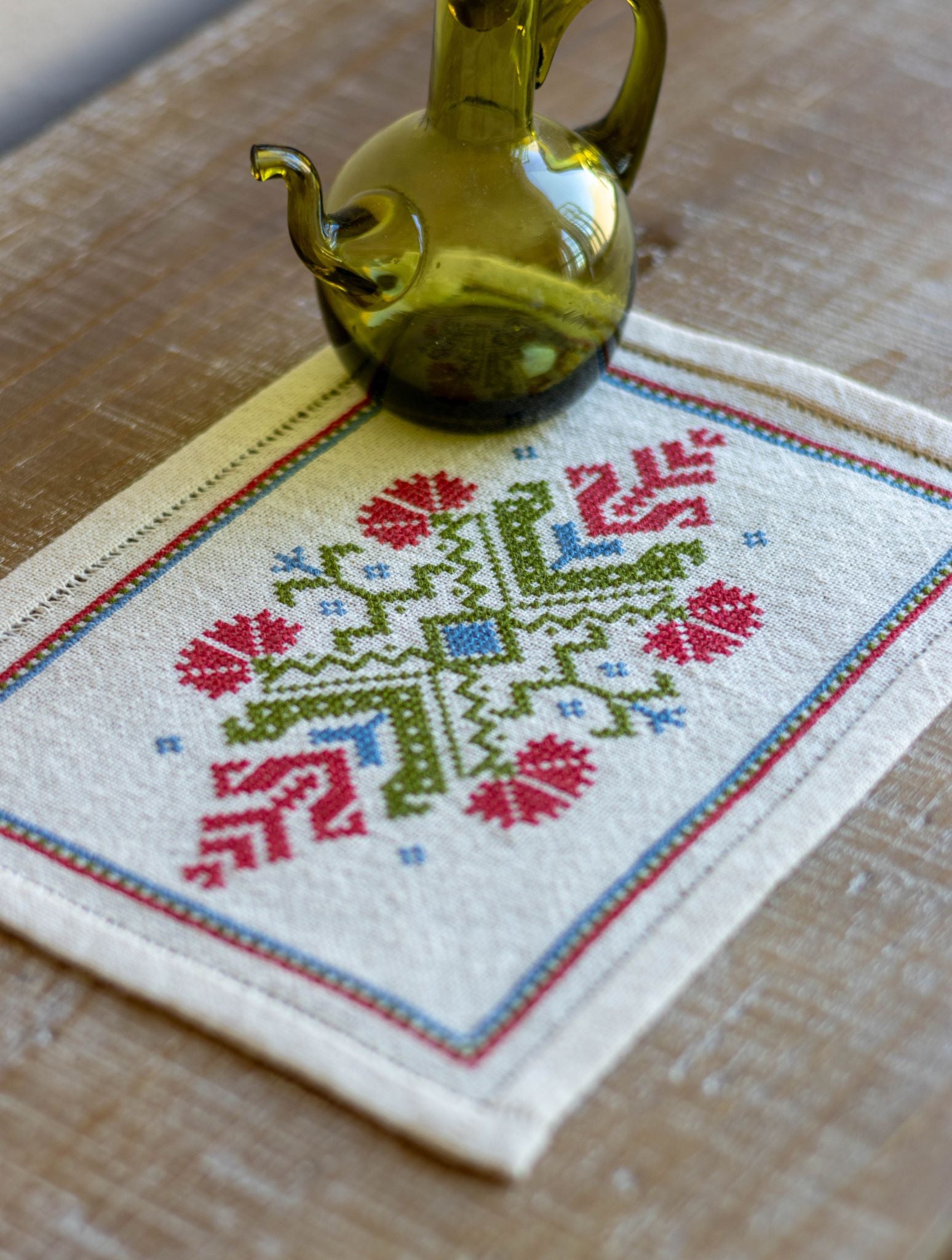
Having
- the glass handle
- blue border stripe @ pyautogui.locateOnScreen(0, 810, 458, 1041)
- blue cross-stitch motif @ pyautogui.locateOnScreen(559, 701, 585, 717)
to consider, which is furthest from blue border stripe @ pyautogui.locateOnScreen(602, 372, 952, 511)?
blue border stripe @ pyautogui.locateOnScreen(0, 810, 458, 1041)

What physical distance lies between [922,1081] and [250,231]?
0.62 m

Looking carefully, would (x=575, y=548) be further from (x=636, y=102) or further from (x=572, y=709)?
(x=636, y=102)

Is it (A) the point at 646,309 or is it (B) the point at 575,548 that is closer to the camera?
(B) the point at 575,548

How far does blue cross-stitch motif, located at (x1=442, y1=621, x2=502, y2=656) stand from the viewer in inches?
24.0

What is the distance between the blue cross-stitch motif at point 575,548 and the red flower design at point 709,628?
49mm

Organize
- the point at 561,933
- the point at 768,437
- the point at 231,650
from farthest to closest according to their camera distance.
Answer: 1. the point at 768,437
2. the point at 231,650
3. the point at 561,933

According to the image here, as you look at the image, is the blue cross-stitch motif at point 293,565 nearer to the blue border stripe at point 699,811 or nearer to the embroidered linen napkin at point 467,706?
the embroidered linen napkin at point 467,706

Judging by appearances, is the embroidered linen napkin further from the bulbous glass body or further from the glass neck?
the glass neck

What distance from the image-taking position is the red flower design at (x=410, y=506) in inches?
26.3

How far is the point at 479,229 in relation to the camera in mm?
639

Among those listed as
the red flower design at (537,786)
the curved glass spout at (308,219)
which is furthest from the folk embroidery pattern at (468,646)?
the curved glass spout at (308,219)

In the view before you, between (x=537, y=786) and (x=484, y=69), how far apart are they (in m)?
0.32

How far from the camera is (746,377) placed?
0.75 metres

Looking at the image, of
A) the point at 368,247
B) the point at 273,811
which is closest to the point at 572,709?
the point at 273,811
